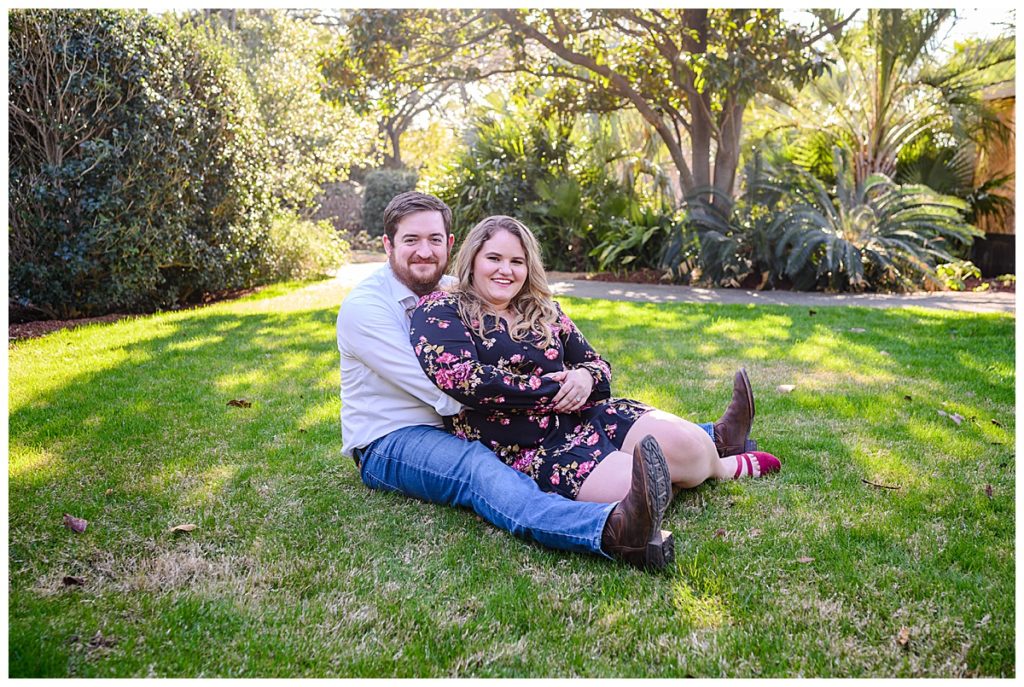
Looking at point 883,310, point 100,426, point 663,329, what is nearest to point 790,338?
point 663,329

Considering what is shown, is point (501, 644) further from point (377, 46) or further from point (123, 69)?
point (377, 46)

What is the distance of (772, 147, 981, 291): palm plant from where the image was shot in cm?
906

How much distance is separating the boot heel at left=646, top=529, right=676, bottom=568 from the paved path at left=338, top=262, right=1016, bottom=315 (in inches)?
246

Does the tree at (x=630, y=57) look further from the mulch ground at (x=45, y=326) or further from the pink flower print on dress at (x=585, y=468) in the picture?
the pink flower print on dress at (x=585, y=468)

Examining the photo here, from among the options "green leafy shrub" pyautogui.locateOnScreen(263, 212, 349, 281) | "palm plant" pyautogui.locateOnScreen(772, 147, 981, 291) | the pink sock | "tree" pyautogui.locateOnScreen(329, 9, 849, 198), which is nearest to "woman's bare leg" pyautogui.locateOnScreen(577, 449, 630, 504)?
the pink sock

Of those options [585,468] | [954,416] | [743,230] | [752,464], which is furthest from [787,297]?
[585,468]

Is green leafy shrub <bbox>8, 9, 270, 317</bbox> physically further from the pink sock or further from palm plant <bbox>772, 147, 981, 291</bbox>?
palm plant <bbox>772, 147, 981, 291</bbox>

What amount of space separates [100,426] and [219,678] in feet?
8.30

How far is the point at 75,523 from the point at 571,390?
1.83 m

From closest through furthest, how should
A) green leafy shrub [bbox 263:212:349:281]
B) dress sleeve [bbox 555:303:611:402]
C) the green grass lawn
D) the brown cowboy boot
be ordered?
the green grass lawn, the brown cowboy boot, dress sleeve [bbox 555:303:611:402], green leafy shrub [bbox 263:212:349:281]

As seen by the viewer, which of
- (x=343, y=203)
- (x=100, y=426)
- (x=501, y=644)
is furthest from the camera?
(x=343, y=203)

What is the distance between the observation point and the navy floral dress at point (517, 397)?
2887mm

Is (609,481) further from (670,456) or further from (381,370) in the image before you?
(381,370)

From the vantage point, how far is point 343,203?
68.7ft
